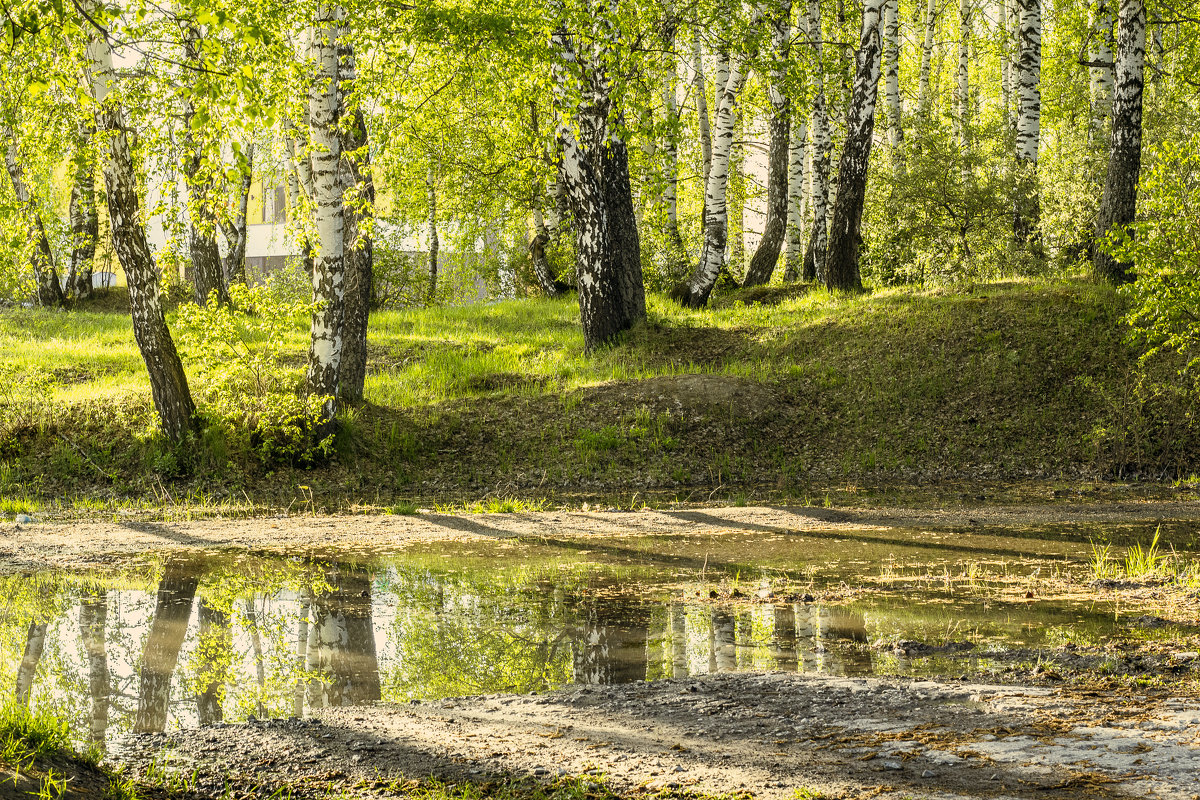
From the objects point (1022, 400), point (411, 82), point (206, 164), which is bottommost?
point (1022, 400)

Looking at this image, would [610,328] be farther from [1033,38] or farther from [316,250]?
[1033,38]

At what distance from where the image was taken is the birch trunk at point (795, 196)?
2291 centimetres

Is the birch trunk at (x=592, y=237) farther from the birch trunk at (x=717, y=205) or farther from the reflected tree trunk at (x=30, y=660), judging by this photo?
the reflected tree trunk at (x=30, y=660)

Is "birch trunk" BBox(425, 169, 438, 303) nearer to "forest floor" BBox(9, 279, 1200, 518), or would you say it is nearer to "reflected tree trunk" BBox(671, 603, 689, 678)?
→ "forest floor" BBox(9, 279, 1200, 518)

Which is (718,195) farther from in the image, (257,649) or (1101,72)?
(257,649)

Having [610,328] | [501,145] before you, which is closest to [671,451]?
[610,328]

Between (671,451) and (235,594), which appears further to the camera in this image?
(671,451)

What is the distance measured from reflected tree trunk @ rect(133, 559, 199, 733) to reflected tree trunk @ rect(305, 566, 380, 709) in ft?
2.64

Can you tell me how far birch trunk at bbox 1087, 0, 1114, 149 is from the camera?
1777 centimetres

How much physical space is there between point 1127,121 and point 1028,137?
2644mm

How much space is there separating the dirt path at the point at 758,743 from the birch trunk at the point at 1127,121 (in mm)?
12741

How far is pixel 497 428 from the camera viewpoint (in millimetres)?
14570

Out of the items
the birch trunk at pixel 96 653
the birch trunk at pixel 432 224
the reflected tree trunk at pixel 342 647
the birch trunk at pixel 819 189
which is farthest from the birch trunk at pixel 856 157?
the birch trunk at pixel 96 653

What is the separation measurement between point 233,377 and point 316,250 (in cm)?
209
